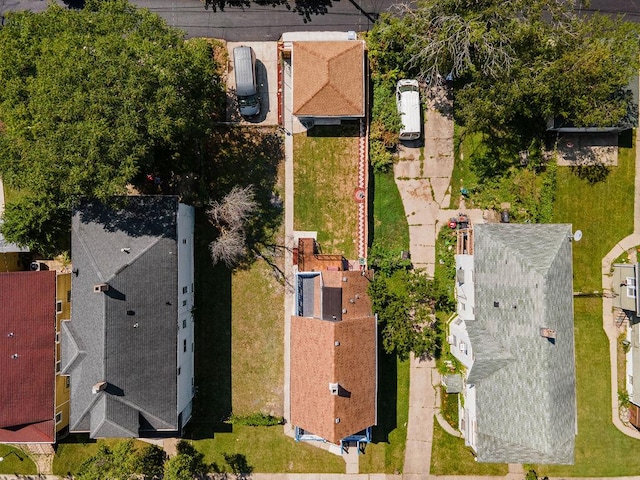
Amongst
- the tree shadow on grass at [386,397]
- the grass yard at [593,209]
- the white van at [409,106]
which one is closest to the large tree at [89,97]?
the white van at [409,106]

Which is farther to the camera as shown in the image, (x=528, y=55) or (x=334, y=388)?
(x=334, y=388)

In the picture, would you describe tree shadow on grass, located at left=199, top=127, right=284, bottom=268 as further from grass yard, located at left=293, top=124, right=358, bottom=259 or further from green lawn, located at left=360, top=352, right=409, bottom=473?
green lawn, located at left=360, top=352, right=409, bottom=473

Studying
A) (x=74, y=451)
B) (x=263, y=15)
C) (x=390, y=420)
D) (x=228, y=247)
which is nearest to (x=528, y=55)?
(x=263, y=15)

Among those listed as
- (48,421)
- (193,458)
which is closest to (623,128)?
(193,458)

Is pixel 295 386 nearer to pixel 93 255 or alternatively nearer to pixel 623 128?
pixel 93 255

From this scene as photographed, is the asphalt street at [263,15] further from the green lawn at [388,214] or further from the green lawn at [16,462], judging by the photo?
the green lawn at [16,462]

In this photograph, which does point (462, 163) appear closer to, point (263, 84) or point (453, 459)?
point (263, 84)

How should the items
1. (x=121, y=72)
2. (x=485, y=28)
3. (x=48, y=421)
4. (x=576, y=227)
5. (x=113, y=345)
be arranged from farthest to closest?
1. (x=576, y=227)
2. (x=48, y=421)
3. (x=113, y=345)
4. (x=485, y=28)
5. (x=121, y=72)
